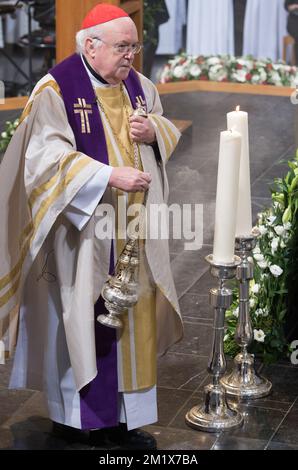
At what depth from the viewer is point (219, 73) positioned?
37.4 ft

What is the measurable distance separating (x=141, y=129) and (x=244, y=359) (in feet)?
4.32

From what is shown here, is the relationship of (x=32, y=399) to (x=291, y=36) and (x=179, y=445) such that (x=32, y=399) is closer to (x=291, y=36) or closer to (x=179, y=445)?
(x=179, y=445)

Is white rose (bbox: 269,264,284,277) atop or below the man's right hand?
below

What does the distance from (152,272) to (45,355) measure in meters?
0.55

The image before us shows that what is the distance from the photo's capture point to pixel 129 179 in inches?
172

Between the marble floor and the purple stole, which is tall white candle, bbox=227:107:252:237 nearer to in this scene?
the purple stole

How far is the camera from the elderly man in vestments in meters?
4.43

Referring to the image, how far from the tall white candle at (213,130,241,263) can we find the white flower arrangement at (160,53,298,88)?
693 cm

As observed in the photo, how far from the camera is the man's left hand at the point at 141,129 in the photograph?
455 cm

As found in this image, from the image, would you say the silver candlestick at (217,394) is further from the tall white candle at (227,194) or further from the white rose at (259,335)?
the white rose at (259,335)

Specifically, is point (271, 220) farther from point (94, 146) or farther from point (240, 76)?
point (240, 76)

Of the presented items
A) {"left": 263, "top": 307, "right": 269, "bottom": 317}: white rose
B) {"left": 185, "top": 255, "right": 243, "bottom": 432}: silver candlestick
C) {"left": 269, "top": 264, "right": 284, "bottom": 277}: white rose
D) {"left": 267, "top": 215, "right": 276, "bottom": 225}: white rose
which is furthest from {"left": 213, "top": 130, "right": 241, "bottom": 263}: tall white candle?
{"left": 267, "top": 215, "right": 276, "bottom": 225}: white rose

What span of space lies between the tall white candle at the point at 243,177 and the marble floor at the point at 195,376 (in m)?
0.79

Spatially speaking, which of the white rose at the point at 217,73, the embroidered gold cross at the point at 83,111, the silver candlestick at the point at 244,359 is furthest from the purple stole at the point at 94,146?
the white rose at the point at 217,73
